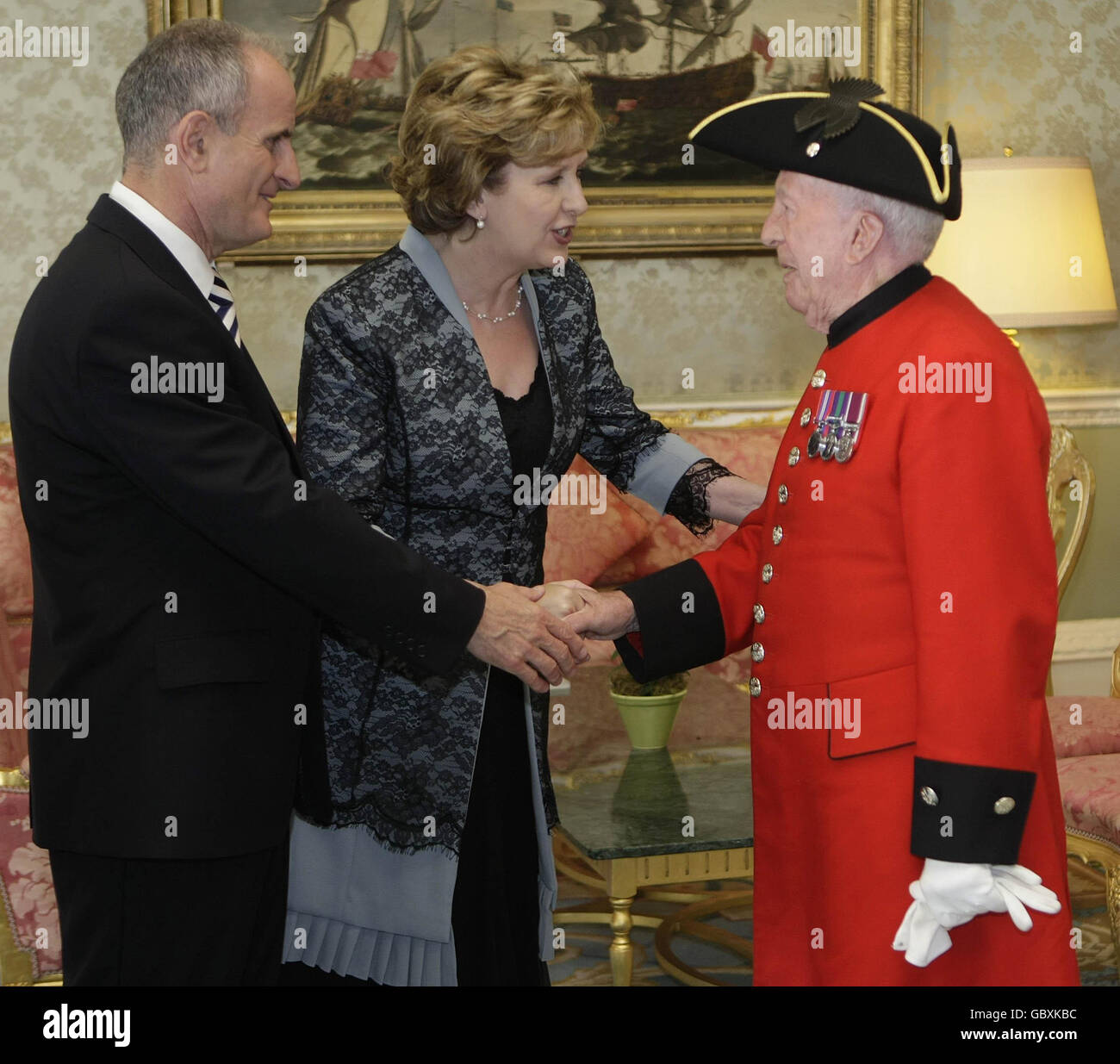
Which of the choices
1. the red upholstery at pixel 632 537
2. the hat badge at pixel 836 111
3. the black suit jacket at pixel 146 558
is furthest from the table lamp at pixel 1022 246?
the black suit jacket at pixel 146 558

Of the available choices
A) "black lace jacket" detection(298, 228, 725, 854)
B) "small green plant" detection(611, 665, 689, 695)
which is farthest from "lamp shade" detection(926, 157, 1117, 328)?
"black lace jacket" detection(298, 228, 725, 854)

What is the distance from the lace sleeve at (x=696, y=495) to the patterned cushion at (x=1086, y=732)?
127 centimetres

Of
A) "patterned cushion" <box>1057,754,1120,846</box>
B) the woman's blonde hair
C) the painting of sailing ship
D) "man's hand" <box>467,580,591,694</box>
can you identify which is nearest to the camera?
"man's hand" <box>467,580,591,694</box>

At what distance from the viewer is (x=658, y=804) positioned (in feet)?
9.34

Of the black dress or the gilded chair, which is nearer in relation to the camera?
→ the black dress

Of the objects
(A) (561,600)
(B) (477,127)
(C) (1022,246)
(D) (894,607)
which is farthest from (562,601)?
(C) (1022,246)

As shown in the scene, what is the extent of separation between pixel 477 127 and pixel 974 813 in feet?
4.09

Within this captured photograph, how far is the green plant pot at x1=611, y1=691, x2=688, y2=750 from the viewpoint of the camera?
9.88 ft

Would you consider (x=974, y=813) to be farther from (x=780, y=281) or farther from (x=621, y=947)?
(x=780, y=281)

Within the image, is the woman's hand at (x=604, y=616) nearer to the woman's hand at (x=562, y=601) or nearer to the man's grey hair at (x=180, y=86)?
the woman's hand at (x=562, y=601)

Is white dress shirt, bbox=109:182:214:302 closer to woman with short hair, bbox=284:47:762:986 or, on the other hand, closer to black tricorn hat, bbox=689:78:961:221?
woman with short hair, bbox=284:47:762:986

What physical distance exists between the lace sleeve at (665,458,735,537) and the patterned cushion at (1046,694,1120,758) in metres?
1.27

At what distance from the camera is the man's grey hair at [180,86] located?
1758 mm

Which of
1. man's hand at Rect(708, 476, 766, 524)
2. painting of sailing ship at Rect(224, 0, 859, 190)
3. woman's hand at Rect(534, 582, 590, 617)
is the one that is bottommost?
woman's hand at Rect(534, 582, 590, 617)
